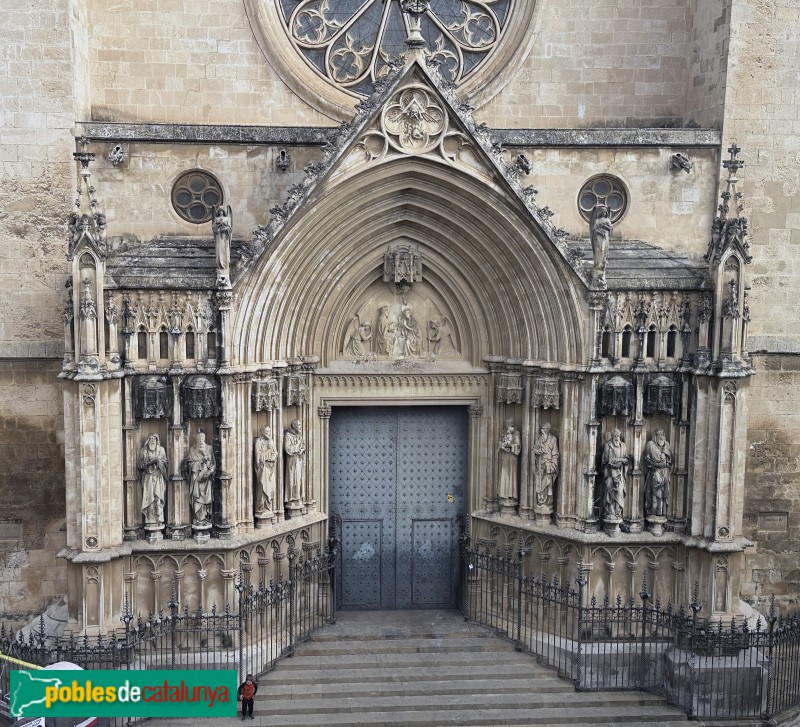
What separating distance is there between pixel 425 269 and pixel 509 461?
3.20 metres

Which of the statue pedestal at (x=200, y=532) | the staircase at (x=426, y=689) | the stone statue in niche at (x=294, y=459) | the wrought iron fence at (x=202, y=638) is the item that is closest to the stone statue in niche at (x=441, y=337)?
the stone statue in niche at (x=294, y=459)

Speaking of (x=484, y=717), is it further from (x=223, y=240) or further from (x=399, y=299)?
(x=223, y=240)

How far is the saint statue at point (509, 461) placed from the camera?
16.3m

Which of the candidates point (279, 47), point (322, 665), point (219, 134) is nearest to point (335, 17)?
point (279, 47)

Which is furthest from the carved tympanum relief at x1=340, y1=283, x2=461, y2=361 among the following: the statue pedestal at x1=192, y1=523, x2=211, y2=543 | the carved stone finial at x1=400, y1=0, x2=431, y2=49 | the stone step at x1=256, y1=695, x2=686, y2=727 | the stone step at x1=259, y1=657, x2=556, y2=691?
the stone step at x1=256, y1=695, x2=686, y2=727

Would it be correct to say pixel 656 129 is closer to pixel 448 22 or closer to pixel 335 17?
pixel 448 22

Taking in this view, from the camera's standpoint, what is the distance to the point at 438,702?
1465 centimetres

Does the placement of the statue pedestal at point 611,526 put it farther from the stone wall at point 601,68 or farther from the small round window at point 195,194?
the small round window at point 195,194

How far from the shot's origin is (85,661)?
1412 centimetres

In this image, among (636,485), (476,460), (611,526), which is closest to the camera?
(611,526)

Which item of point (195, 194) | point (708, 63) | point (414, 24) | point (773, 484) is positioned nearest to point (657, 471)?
point (773, 484)

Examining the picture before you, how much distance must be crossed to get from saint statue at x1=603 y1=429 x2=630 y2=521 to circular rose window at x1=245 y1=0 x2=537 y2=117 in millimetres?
5949

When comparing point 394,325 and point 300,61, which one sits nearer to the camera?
point 394,325

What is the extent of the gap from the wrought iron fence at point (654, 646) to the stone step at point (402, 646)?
1.35 feet
